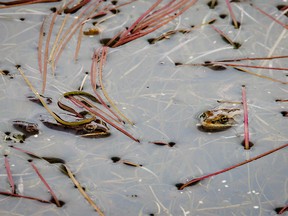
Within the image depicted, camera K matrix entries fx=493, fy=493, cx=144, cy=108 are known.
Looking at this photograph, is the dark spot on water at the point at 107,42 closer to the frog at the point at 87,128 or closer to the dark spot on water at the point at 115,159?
the frog at the point at 87,128

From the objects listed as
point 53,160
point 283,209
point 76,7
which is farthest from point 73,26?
point 283,209

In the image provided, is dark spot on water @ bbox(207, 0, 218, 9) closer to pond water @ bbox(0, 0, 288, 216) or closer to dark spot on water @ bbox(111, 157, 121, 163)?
pond water @ bbox(0, 0, 288, 216)

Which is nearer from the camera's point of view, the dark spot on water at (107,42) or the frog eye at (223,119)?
the frog eye at (223,119)

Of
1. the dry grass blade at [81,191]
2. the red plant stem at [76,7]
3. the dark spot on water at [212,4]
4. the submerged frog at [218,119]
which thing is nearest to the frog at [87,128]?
the dry grass blade at [81,191]

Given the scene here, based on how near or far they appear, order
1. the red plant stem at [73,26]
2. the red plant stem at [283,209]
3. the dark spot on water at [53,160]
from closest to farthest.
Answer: the red plant stem at [283,209] → the dark spot on water at [53,160] → the red plant stem at [73,26]

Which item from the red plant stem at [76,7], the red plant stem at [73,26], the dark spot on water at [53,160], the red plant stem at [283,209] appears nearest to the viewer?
the red plant stem at [283,209]

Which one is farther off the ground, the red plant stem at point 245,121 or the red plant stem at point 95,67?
the red plant stem at point 95,67

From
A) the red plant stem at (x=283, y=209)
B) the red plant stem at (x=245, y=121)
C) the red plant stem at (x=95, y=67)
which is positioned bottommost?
the red plant stem at (x=283, y=209)

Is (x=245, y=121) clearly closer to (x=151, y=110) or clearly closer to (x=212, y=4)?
(x=151, y=110)

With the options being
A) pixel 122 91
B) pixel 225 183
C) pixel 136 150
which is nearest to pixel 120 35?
pixel 122 91
